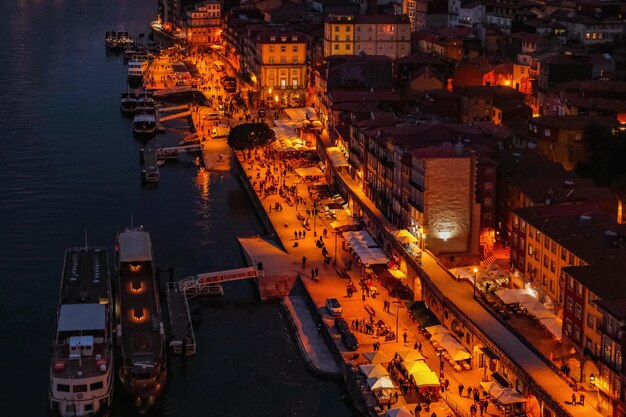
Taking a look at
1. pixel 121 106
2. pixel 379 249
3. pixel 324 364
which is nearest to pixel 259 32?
pixel 121 106

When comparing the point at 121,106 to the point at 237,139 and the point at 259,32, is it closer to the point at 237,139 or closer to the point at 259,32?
the point at 259,32

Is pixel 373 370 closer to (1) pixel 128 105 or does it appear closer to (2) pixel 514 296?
(2) pixel 514 296

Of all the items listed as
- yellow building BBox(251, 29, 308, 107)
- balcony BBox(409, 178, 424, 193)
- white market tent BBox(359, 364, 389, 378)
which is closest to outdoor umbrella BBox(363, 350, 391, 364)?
white market tent BBox(359, 364, 389, 378)

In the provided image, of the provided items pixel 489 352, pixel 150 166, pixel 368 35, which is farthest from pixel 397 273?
pixel 368 35

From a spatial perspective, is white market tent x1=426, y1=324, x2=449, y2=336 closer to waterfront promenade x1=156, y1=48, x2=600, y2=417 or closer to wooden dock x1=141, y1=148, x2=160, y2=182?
waterfront promenade x1=156, y1=48, x2=600, y2=417

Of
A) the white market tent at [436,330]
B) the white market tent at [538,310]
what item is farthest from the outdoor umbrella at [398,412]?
the white market tent at [538,310]
